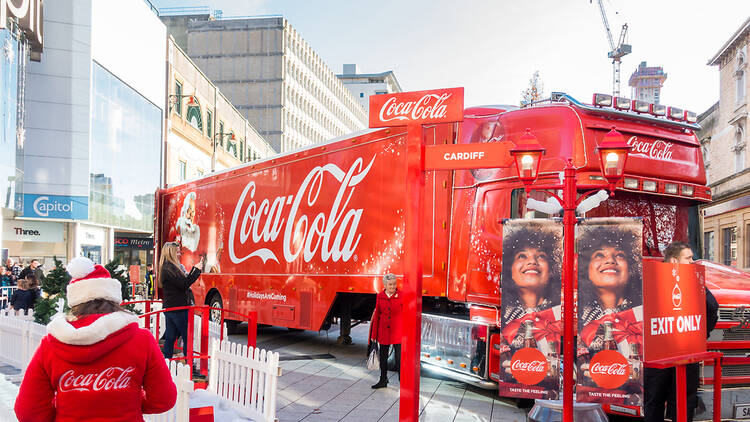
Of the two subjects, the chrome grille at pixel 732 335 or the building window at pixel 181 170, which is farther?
the building window at pixel 181 170

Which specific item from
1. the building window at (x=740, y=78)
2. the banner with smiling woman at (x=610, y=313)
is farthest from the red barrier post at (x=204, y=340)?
the building window at (x=740, y=78)

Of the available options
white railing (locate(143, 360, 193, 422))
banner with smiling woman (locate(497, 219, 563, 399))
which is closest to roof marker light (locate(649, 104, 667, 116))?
banner with smiling woman (locate(497, 219, 563, 399))

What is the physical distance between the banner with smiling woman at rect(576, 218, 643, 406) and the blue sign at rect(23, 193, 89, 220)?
26320 millimetres

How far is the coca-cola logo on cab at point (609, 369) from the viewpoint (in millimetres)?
5828

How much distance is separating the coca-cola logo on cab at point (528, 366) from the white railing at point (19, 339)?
5.69 metres

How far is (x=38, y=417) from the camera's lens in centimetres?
306

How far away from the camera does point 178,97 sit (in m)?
39.8

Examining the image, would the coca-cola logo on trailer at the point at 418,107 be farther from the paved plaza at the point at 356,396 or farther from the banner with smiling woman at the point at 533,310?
the paved plaza at the point at 356,396

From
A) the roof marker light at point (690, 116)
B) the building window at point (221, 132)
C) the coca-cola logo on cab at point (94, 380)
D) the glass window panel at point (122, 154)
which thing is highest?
the building window at point (221, 132)

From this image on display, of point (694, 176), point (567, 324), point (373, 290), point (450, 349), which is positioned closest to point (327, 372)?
point (373, 290)

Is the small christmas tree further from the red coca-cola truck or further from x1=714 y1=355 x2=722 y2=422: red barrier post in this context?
x1=714 y1=355 x2=722 y2=422: red barrier post

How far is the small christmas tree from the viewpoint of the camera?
952 cm

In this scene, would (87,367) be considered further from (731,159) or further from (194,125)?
(194,125)

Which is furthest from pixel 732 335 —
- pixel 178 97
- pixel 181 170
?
pixel 181 170
